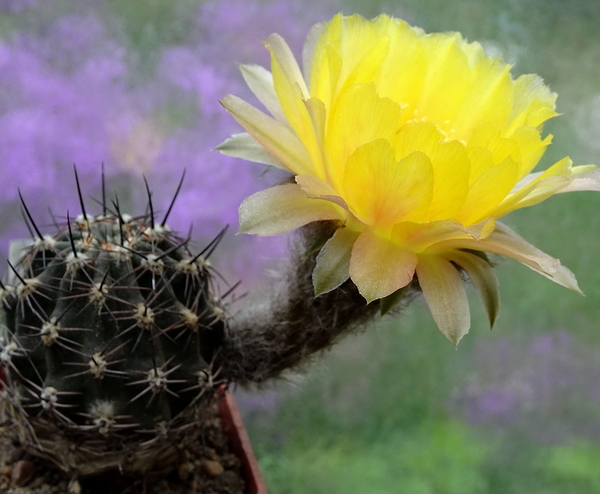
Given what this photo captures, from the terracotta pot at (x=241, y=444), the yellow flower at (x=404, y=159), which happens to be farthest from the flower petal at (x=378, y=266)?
the terracotta pot at (x=241, y=444)

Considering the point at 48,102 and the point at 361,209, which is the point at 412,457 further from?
the point at 48,102

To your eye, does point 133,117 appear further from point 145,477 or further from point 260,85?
point 145,477

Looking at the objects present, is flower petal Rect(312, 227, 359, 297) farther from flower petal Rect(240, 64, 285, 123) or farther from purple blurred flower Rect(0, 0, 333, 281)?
purple blurred flower Rect(0, 0, 333, 281)

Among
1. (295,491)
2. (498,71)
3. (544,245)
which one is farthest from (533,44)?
(295,491)

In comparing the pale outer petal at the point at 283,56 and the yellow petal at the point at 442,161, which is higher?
the pale outer petal at the point at 283,56

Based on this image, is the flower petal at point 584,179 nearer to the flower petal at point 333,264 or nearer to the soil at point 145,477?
the flower petal at point 333,264

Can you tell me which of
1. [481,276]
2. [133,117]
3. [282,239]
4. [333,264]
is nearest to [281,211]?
[333,264]

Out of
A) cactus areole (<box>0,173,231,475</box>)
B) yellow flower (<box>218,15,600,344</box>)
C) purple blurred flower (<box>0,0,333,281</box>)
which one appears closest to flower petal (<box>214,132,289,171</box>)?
yellow flower (<box>218,15,600,344</box>)

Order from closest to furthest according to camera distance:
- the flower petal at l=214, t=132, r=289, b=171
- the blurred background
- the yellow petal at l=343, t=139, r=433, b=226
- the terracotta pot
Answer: the yellow petal at l=343, t=139, r=433, b=226, the flower petal at l=214, t=132, r=289, b=171, the terracotta pot, the blurred background
